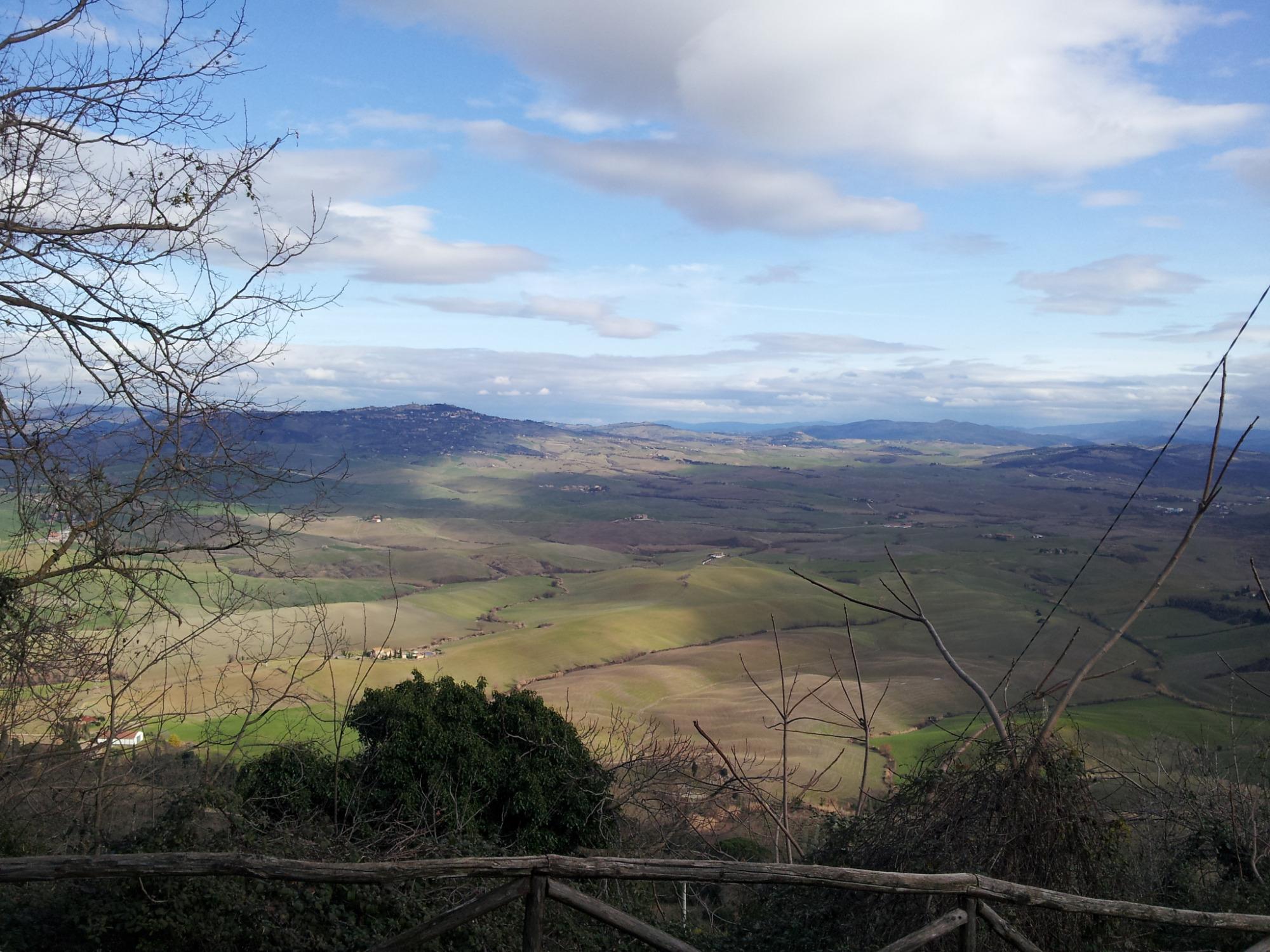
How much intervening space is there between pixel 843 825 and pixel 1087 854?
5.92 ft

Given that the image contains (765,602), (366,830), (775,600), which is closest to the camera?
(366,830)

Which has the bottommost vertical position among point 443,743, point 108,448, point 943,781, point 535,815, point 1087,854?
point 535,815

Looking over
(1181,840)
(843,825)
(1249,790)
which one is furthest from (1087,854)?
(1249,790)

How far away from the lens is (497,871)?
12.0ft

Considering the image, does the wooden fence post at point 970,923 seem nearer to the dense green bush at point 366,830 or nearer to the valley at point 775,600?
the valley at point 775,600

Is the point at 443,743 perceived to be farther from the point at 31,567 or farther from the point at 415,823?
the point at 31,567

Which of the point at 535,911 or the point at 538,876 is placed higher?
the point at 538,876

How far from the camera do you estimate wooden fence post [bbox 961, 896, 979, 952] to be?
4.04 metres

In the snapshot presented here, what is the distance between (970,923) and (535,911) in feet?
6.94

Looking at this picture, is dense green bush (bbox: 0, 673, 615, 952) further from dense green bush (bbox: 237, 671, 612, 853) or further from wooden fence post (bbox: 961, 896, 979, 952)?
wooden fence post (bbox: 961, 896, 979, 952)

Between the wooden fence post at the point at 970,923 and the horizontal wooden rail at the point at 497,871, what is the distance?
0.04 metres

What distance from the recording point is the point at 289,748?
1080cm

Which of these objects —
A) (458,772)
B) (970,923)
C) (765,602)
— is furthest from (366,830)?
(765,602)

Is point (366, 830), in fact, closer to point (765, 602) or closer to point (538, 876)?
point (538, 876)
